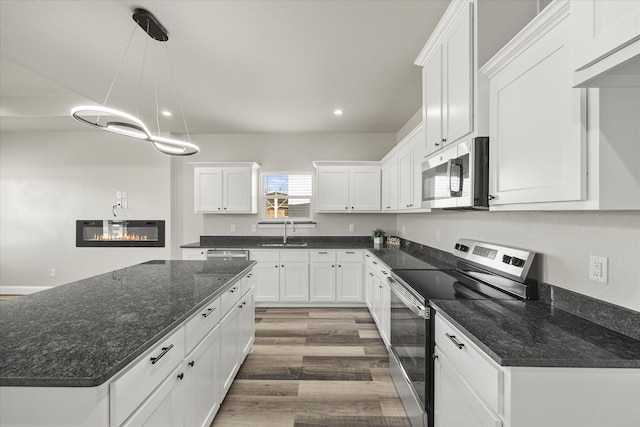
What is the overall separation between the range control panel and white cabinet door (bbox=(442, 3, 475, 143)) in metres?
0.79

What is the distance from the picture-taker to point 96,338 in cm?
112

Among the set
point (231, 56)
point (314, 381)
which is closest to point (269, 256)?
point (314, 381)

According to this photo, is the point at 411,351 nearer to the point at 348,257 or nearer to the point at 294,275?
the point at 348,257

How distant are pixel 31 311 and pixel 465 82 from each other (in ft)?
8.57

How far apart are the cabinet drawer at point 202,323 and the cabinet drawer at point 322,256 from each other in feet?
7.91

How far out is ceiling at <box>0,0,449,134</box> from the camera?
6.58ft

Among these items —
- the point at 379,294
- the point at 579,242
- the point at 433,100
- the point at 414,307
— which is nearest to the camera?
the point at 579,242

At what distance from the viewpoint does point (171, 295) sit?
1.71 meters

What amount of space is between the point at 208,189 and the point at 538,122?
4.32 meters

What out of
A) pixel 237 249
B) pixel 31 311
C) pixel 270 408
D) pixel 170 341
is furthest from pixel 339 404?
pixel 237 249

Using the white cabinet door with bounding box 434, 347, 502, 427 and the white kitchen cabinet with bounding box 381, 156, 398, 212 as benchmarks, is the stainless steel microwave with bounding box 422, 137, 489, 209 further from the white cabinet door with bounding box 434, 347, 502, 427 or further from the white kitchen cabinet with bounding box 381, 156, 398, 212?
the white kitchen cabinet with bounding box 381, 156, 398, 212

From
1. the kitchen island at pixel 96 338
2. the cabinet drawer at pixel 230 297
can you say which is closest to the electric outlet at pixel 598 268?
the kitchen island at pixel 96 338

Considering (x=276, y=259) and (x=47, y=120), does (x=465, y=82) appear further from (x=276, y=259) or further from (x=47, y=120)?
(x=47, y=120)

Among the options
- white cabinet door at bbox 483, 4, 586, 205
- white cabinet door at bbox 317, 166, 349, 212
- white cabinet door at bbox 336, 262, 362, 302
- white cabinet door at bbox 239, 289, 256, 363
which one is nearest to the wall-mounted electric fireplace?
white cabinet door at bbox 317, 166, 349, 212
